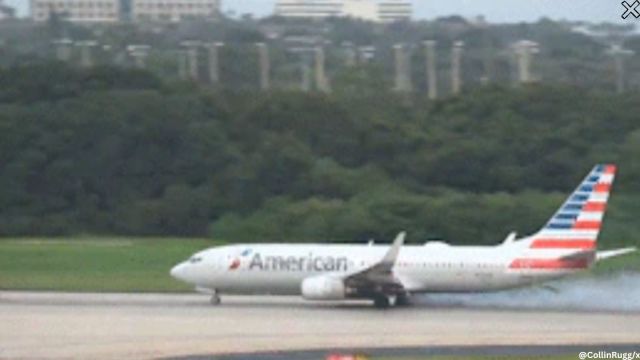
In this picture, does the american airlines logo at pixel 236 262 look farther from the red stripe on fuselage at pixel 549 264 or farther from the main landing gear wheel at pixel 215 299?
the red stripe on fuselage at pixel 549 264

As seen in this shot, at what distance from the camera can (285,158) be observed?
362ft

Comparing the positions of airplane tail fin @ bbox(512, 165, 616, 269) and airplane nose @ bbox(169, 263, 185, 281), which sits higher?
airplane tail fin @ bbox(512, 165, 616, 269)

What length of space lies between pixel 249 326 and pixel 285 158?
1781 inches

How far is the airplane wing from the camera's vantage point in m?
74.2

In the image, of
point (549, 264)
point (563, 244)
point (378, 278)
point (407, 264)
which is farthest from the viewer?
point (407, 264)

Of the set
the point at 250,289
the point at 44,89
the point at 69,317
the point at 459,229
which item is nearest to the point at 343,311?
the point at 250,289

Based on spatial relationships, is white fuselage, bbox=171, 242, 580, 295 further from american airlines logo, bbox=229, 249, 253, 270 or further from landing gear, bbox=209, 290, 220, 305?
landing gear, bbox=209, 290, 220, 305

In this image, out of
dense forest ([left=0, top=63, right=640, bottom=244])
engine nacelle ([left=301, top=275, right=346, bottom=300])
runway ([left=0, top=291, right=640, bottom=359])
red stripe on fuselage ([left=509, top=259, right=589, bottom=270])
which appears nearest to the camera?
runway ([left=0, top=291, right=640, bottom=359])

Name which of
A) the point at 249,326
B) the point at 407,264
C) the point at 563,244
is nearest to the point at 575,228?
the point at 563,244

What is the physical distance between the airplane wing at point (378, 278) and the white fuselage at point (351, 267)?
1.62ft

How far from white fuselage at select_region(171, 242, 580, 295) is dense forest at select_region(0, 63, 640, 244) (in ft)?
68.8

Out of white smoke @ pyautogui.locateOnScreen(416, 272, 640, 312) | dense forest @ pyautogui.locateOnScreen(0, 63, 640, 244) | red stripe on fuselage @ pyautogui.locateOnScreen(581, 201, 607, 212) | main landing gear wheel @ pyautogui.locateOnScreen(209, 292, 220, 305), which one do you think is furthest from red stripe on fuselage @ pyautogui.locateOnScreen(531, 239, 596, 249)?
dense forest @ pyautogui.locateOnScreen(0, 63, 640, 244)

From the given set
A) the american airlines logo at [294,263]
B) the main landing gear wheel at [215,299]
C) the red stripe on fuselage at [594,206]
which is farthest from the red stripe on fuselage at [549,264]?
the main landing gear wheel at [215,299]

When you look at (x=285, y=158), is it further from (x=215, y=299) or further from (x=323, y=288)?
(x=323, y=288)
